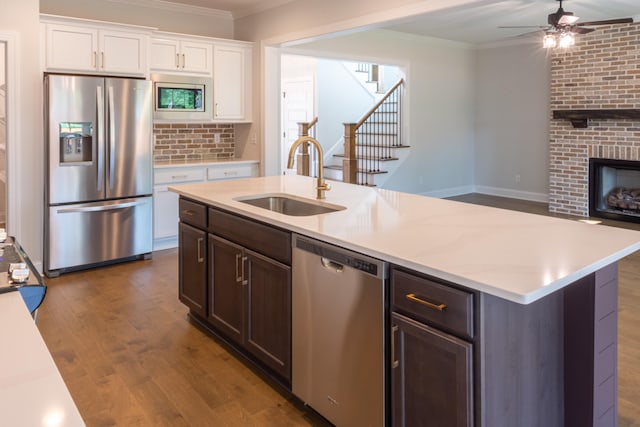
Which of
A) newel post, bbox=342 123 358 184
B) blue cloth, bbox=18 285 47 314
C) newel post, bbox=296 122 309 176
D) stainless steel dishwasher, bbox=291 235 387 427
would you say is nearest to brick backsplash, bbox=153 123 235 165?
newel post, bbox=296 122 309 176

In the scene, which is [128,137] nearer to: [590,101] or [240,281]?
[240,281]

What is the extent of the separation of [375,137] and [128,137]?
496 cm

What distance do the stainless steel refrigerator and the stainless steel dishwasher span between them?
9.77 feet

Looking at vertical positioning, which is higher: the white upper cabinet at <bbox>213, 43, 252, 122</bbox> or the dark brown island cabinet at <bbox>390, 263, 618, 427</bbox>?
the white upper cabinet at <bbox>213, 43, 252, 122</bbox>

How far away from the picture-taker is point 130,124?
4.79 m

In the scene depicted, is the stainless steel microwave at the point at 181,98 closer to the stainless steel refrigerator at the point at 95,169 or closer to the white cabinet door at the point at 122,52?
the white cabinet door at the point at 122,52

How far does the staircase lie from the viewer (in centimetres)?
761

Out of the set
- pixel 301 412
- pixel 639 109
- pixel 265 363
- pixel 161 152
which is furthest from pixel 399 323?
pixel 639 109

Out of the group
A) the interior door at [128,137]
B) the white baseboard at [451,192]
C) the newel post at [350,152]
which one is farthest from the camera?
the white baseboard at [451,192]

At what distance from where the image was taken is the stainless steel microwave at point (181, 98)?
5340mm

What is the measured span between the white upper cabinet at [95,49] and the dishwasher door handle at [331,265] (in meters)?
3.53

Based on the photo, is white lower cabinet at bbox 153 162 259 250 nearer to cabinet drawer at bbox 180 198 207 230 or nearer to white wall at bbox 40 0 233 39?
white wall at bbox 40 0 233 39

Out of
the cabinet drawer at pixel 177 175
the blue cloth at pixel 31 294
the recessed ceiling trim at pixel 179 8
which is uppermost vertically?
the recessed ceiling trim at pixel 179 8

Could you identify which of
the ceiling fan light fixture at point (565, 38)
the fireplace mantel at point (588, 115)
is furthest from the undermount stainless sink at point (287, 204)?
the fireplace mantel at point (588, 115)
